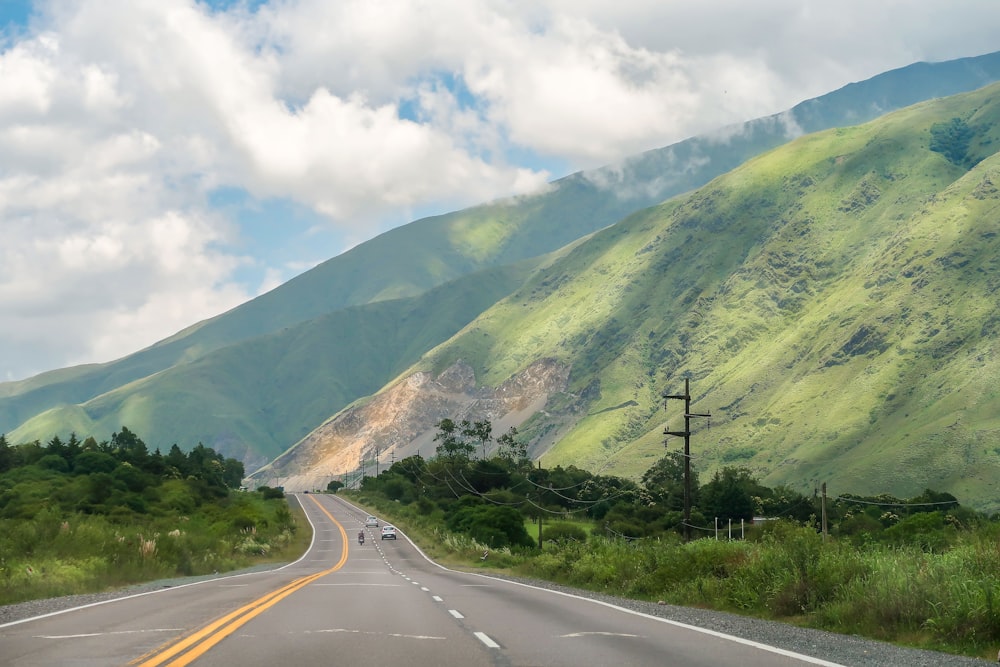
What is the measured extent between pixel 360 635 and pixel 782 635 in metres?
6.69

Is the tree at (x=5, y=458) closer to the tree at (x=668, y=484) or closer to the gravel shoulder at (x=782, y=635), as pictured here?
the tree at (x=668, y=484)

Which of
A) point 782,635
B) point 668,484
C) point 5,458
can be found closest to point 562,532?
point 668,484

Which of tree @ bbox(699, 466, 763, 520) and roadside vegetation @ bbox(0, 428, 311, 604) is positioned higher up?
roadside vegetation @ bbox(0, 428, 311, 604)

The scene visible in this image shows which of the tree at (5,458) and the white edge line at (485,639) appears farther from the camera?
the tree at (5,458)

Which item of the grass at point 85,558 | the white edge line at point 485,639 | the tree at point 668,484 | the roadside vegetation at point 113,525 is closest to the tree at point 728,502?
the tree at point 668,484

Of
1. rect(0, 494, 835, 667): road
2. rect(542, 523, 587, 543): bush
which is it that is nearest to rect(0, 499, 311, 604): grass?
rect(0, 494, 835, 667): road

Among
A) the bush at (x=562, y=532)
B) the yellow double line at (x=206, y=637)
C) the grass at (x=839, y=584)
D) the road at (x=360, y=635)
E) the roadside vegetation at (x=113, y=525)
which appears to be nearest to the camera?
the yellow double line at (x=206, y=637)

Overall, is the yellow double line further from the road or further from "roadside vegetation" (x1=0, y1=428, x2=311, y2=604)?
"roadside vegetation" (x1=0, y1=428, x2=311, y2=604)

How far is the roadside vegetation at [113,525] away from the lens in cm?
3041

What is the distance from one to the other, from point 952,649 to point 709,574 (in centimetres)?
1087

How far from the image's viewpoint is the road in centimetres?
1291

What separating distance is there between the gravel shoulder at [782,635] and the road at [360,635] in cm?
54

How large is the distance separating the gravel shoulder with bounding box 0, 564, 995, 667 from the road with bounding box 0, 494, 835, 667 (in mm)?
537

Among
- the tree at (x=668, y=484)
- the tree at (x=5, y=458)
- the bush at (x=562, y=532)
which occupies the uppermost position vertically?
the tree at (x=5, y=458)
